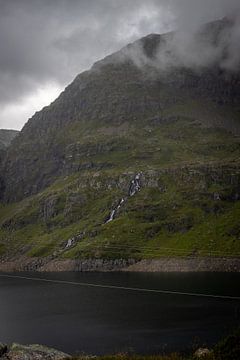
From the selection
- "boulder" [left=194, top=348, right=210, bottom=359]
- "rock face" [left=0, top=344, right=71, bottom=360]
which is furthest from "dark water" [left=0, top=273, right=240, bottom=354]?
"boulder" [left=194, top=348, right=210, bottom=359]

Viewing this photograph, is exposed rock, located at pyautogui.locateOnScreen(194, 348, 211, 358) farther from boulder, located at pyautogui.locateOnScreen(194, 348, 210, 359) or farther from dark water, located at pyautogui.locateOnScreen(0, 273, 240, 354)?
dark water, located at pyautogui.locateOnScreen(0, 273, 240, 354)

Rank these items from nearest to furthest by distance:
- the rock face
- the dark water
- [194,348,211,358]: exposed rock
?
[194,348,211,358]: exposed rock → the rock face → the dark water

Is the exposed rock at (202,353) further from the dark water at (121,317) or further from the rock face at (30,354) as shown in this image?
the rock face at (30,354)

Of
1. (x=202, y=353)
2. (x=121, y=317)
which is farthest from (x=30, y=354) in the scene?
(x=121, y=317)

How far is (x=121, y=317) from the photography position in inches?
4653

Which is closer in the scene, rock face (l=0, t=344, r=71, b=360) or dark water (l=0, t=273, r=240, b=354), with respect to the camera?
rock face (l=0, t=344, r=71, b=360)

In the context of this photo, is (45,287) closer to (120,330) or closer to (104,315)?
(104,315)

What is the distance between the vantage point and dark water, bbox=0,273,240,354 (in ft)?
302

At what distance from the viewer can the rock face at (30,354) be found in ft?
236

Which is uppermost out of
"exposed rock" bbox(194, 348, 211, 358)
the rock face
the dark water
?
"exposed rock" bbox(194, 348, 211, 358)

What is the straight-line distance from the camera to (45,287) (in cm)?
18850

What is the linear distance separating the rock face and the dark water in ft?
39.0

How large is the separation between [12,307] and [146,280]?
60.4 metres

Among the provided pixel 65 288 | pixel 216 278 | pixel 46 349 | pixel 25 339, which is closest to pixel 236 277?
pixel 216 278
